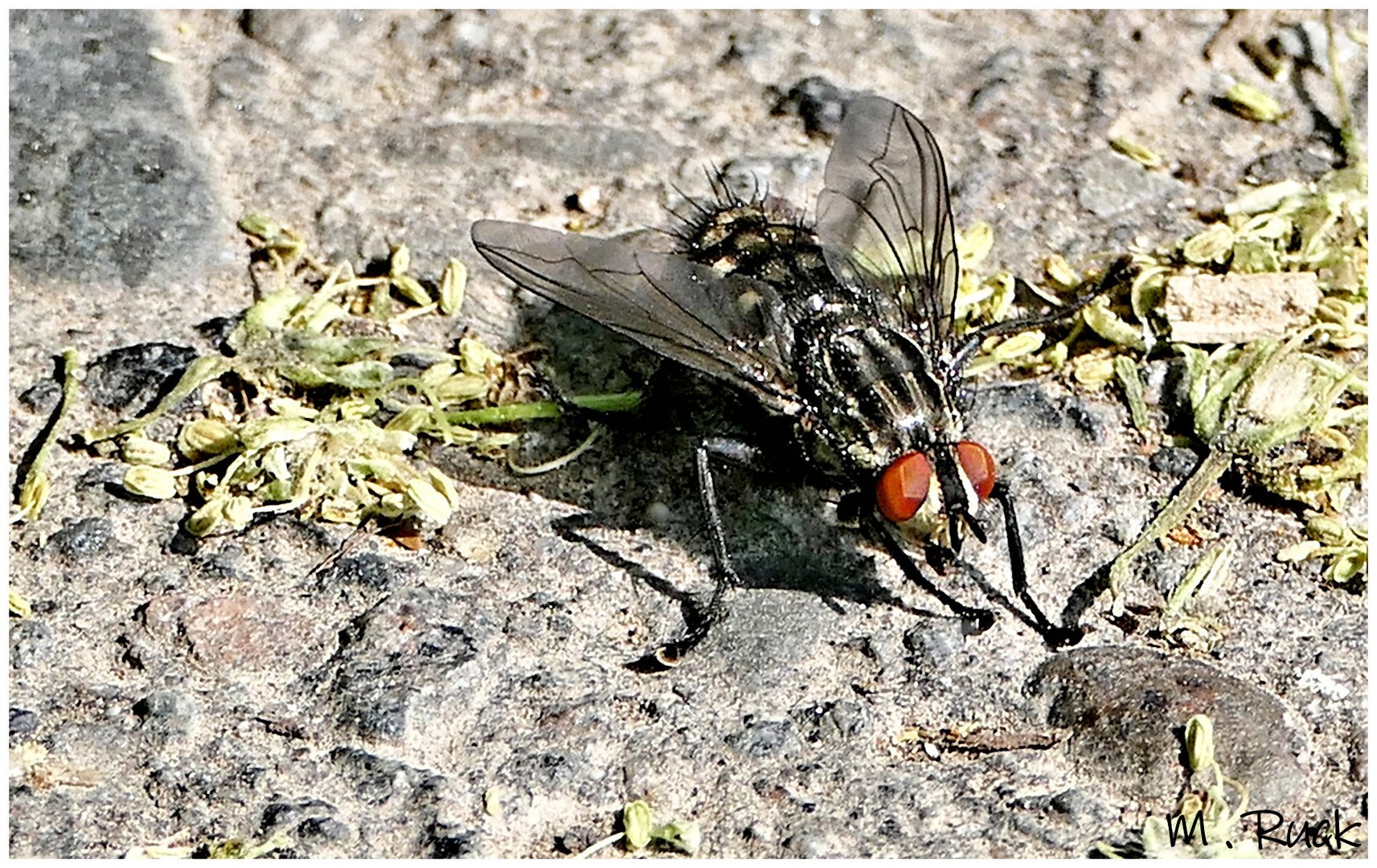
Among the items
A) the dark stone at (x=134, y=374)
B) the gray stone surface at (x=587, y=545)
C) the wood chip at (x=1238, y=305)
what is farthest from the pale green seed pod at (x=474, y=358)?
the wood chip at (x=1238, y=305)

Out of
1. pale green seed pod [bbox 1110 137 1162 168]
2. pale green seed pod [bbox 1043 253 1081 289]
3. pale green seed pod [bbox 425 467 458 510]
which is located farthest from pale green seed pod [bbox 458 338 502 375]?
pale green seed pod [bbox 1110 137 1162 168]

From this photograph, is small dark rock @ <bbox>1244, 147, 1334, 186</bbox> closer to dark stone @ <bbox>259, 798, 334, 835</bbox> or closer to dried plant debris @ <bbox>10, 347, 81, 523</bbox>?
dark stone @ <bbox>259, 798, 334, 835</bbox>

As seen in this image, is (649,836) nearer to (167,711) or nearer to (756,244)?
(167,711)

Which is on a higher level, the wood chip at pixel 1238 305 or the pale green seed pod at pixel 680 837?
the wood chip at pixel 1238 305

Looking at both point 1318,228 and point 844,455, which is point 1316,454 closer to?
point 1318,228

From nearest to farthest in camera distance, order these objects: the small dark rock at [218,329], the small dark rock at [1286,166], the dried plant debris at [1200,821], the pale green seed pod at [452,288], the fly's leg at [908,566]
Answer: the dried plant debris at [1200,821]
the fly's leg at [908,566]
the small dark rock at [218,329]
the pale green seed pod at [452,288]
the small dark rock at [1286,166]

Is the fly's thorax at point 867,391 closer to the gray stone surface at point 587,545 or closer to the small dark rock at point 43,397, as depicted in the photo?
the gray stone surface at point 587,545
